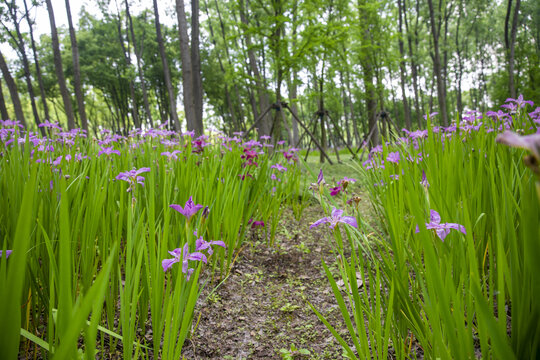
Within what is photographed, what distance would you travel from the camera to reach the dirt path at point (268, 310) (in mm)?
1172

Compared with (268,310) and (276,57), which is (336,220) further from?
(276,57)

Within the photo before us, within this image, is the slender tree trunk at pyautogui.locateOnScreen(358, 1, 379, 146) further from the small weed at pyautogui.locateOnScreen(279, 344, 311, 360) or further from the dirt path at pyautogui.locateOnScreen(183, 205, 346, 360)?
the small weed at pyautogui.locateOnScreen(279, 344, 311, 360)

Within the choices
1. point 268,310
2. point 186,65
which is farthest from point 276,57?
point 268,310

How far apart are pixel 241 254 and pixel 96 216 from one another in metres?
1.20

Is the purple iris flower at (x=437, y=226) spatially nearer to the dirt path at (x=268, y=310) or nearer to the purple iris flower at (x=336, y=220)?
the purple iris flower at (x=336, y=220)

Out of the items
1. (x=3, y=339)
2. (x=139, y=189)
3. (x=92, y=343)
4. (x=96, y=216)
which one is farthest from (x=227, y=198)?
(x=3, y=339)

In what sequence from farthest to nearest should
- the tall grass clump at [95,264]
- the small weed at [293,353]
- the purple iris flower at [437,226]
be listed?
the small weed at [293,353], the purple iris flower at [437,226], the tall grass clump at [95,264]

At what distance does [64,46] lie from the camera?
65.7ft

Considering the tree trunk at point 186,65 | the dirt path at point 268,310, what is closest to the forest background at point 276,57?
the tree trunk at point 186,65

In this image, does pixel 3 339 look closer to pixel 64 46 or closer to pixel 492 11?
pixel 492 11

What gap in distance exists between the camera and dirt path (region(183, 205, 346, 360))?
1.17 metres

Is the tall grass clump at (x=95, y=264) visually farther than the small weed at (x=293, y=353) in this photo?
No

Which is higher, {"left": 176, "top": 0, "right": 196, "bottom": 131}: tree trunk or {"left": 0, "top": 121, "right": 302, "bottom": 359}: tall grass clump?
{"left": 176, "top": 0, "right": 196, "bottom": 131}: tree trunk

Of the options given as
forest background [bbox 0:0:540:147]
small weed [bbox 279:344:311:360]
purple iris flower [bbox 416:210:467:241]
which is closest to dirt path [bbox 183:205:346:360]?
small weed [bbox 279:344:311:360]
